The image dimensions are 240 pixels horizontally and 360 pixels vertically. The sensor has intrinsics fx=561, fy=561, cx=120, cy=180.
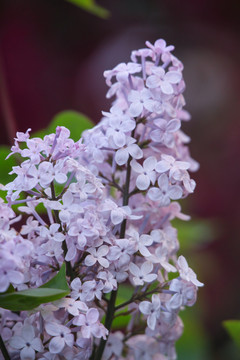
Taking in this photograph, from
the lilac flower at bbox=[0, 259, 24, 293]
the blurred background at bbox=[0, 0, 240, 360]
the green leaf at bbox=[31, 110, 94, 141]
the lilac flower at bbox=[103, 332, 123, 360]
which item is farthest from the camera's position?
the blurred background at bbox=[0, 0, 240, 360]

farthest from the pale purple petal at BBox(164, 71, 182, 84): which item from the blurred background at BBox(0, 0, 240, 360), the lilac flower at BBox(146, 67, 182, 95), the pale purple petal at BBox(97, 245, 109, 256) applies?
the blurred background at BBox(0, 0, 240, 360)

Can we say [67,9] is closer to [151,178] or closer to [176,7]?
[176,7]

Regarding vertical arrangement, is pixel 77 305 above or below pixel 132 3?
below

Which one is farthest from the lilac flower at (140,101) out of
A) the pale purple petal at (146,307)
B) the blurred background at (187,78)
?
the blurred background at (187,78)

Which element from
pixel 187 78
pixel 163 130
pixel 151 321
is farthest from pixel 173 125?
pixel 187 78

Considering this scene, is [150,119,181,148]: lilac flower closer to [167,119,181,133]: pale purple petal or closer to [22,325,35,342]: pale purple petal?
[167,119,181,133]: pale purple petal

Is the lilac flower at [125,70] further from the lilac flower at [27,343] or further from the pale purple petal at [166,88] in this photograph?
the lilac flower at [27,343]

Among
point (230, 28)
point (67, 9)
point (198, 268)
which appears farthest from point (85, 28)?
point (198, 268)

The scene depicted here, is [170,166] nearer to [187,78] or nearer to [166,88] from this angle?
[166,88]
